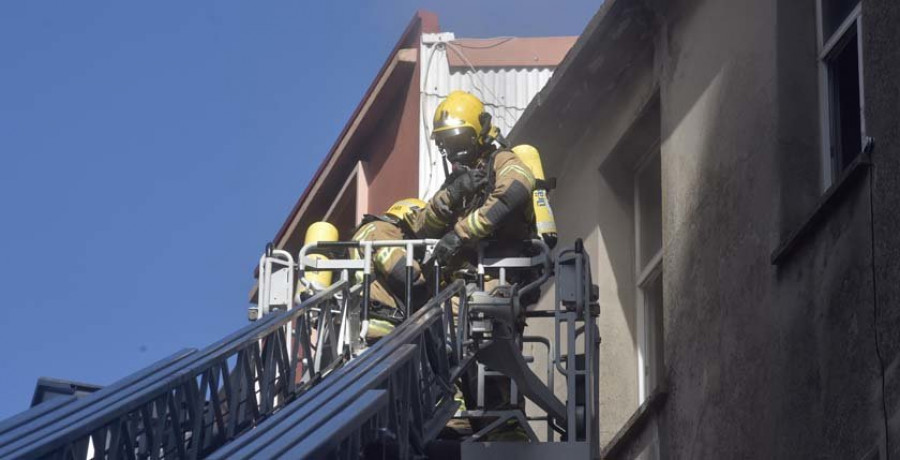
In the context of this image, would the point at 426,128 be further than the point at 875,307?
Yes

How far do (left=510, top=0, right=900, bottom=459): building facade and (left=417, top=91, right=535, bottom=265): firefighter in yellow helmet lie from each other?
1041 millimetres

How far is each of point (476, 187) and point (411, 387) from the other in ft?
10.6

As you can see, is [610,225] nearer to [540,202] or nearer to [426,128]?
[540,202]

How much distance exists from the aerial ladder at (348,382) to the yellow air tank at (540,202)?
11 cm

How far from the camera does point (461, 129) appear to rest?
1277 cm

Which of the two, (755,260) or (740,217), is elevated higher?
(740,217)

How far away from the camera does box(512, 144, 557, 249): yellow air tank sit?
1188 centimetres

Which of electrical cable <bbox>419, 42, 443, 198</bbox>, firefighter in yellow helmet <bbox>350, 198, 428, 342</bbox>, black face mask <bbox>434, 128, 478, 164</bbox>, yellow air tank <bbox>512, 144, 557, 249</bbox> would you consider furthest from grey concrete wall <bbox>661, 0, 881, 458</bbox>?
electrical cable <bbox>419, 42, 443, 198</bbox>

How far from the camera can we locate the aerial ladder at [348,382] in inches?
331

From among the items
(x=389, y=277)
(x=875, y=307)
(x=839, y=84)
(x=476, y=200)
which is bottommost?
(x=875, y=307)

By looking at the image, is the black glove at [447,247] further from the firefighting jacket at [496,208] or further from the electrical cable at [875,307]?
the electrical cable at [875,307]

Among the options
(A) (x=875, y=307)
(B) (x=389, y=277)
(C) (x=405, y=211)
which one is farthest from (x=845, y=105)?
(C) (x=405, y=211)

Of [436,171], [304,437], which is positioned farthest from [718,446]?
[436,171]

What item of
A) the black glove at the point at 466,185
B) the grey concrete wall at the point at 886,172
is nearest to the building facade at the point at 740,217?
the grey concrete wall at the point at 886,172
